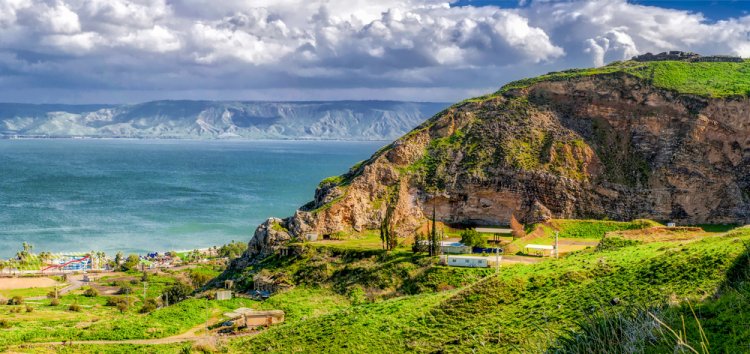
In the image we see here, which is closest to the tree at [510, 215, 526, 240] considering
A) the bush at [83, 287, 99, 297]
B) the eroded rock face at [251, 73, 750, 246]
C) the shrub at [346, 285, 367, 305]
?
the eroded rock face at [251, 73, 750, 246]

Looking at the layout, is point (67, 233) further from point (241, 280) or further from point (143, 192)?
point (241, 280)

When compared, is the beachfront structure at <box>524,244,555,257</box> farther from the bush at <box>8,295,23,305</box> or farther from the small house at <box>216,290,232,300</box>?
the bush at <box>8,295,23,305</box>

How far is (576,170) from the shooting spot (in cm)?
7169

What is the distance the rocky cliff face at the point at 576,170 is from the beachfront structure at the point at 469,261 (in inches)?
688

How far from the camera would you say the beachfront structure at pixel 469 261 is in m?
50.0

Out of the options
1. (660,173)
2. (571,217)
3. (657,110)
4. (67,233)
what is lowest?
(67,233)

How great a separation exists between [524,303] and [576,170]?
40.4 m

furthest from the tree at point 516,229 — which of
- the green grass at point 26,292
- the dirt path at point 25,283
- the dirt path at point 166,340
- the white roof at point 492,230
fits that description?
the dirt path at point 25,283

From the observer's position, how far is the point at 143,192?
176 m

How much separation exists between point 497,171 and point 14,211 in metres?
116

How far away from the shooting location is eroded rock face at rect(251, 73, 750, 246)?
225ft

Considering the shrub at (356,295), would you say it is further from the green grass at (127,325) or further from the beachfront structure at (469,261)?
the green grass at (127,325)

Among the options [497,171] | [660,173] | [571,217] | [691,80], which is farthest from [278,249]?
[691,80]

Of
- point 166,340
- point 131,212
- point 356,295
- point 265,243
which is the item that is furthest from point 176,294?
point 131,212
